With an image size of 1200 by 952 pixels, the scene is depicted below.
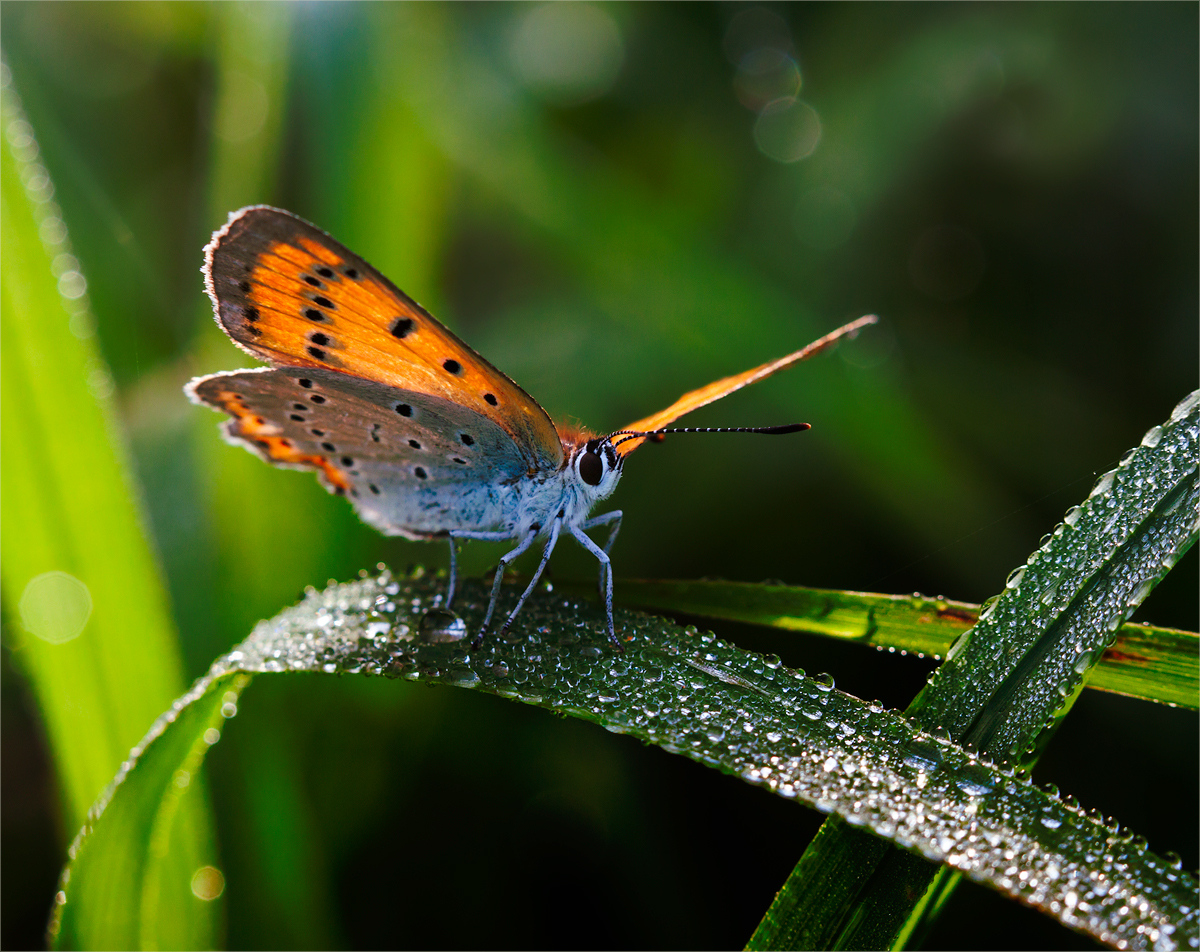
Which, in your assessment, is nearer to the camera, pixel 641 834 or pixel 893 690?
pixel 893 690

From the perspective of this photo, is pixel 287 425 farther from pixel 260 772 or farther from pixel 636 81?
pixel 636 81

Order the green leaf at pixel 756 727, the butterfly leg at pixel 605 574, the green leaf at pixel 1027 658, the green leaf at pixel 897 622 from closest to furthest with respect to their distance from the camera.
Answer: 1. the green leaf at pixel 756 727
2. the green leaf at pixel 1027 658
3. the green leaf at pixel 897 622
4. the butterfly leg at pixel 605 574

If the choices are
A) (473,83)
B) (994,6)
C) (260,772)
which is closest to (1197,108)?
(994,6)

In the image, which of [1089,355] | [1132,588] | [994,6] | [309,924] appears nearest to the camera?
[1132,588]

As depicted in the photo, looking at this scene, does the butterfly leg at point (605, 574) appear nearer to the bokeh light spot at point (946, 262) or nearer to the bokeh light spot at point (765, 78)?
the bokeh light spot at point (946, 262)

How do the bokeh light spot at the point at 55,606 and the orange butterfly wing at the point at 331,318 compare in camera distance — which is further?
the bokeh light spot at the point at 55,606

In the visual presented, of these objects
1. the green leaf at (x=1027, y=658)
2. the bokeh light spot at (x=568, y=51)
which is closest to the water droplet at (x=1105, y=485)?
the green leaf at (x=1027, y=658)

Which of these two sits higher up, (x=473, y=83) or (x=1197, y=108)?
(x=1197, y=108)
